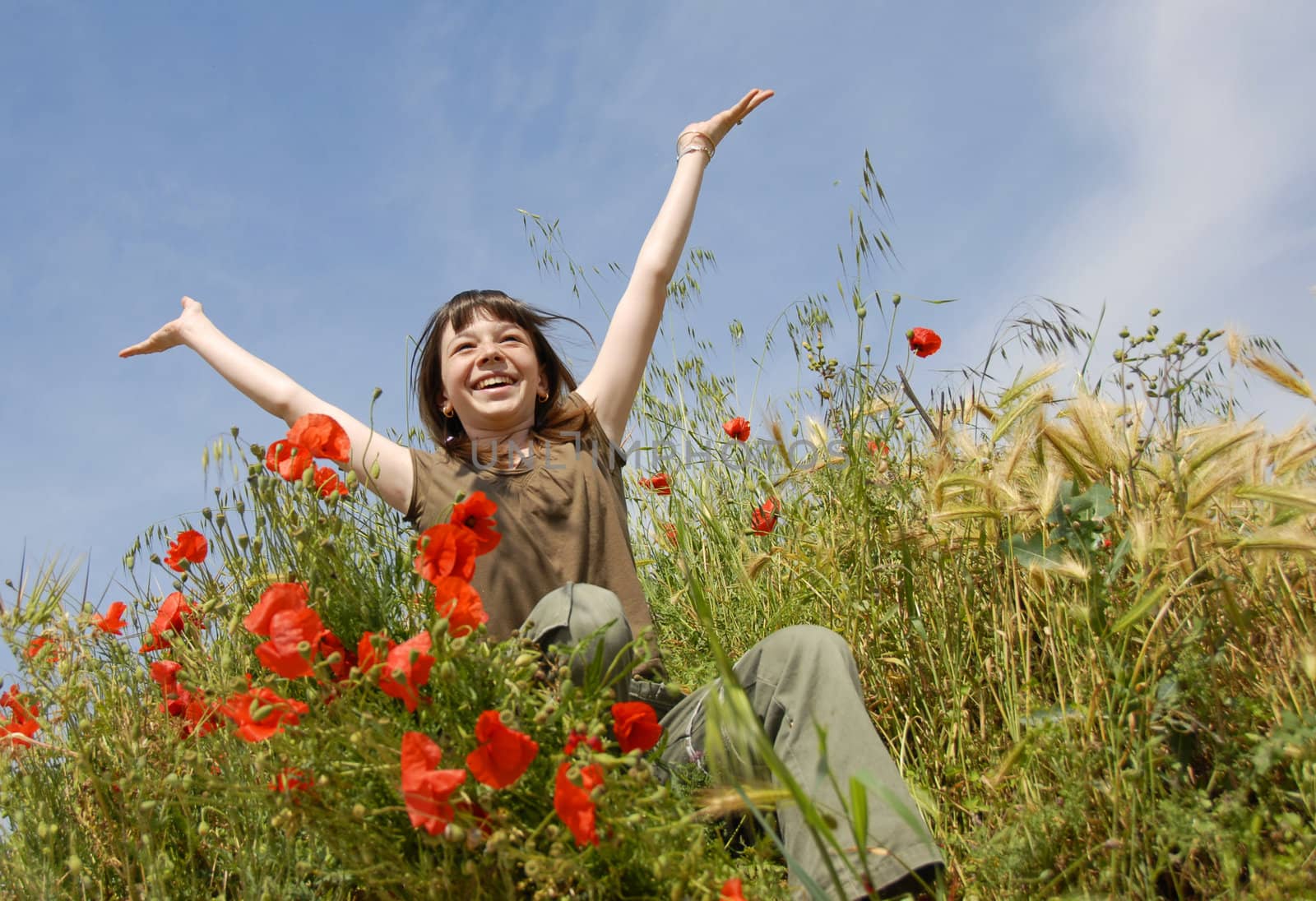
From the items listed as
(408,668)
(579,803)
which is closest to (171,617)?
(408,668)

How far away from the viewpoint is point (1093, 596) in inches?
64.9

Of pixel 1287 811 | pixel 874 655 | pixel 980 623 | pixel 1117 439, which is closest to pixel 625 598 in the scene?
pixel 874 655

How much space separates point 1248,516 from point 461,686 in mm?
1559

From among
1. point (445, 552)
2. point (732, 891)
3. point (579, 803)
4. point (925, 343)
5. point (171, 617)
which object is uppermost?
point (925, 343)

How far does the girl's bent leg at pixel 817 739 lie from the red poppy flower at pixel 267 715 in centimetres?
55

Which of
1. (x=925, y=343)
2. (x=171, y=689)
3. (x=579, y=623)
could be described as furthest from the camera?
(x=925, y=343)

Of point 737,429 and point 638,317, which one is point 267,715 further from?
point 737,429

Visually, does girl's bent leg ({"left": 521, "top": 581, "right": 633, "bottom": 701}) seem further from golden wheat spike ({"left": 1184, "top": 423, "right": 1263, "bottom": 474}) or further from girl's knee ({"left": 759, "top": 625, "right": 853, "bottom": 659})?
golden wheat spike ({"left": 1184, "top": 423, "right": 1263, "bottom": 474})

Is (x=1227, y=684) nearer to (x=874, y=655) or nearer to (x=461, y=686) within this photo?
(x=874, y=655)

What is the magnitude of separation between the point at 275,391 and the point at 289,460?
0.83 metres

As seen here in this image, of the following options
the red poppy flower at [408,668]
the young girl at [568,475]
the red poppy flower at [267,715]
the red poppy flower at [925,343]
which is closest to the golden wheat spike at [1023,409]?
the red poppy flower at [925,343]

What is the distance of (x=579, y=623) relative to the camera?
1424 mm

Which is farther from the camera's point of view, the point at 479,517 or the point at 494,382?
the point at 494,382

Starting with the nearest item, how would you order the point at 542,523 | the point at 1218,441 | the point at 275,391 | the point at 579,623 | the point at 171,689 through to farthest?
the point at 579,623 → the point at 1218,441 → the point at 171,689 → the point at 542,523 → the point at 275,391
